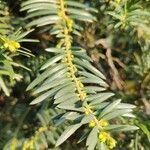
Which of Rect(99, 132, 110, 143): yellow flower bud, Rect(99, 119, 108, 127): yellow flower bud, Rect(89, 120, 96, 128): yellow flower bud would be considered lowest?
Rect(99, 132, 110, 143): yellow flower bud

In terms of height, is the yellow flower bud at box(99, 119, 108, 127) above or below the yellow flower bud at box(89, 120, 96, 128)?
below

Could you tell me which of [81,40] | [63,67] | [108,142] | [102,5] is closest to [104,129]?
[108,142]

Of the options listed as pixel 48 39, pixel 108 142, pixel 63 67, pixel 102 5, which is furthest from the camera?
pixel 48 39

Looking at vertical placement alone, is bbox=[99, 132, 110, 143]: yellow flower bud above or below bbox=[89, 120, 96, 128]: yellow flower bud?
below

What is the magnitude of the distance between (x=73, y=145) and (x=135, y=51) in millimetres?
256

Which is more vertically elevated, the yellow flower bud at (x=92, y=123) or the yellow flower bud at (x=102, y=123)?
the yellow flower bud at (x=92, y=123)

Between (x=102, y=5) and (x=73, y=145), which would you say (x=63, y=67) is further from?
(x=73, y=145)

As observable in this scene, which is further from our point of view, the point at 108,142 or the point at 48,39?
the point at 48,39

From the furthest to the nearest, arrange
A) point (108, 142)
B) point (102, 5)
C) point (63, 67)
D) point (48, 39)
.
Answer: point (48, 39), point (102, 5), point (63, 67), point (108, 142)

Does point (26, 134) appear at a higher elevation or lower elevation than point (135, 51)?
lower

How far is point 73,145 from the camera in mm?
1105

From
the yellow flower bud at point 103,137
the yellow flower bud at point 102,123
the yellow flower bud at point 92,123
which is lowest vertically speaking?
the yellow flower bud at point 103,137

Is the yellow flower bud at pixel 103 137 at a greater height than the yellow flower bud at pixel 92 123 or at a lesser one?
lesser

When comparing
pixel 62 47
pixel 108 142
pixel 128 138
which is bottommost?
A: pixel 128 138
